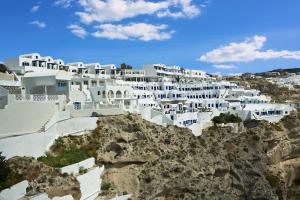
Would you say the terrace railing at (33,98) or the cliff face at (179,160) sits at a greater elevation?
the terrace railing at (33,98)

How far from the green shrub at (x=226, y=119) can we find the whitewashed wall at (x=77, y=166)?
23466mm

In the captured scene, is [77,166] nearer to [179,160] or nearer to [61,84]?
[179,160]

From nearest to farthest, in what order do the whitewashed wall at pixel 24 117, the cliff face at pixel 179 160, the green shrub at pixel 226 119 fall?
1. the whitewashed wall at pixel 24 117
2. the cliff face at pixel 179 160
3. the green shrub at pixel 226 119

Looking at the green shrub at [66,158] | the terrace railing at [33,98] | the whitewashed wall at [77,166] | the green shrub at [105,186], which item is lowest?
the green shrub at [105,186]

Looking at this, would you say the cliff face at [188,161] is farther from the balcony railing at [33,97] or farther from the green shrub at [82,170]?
the balcony railing at [33,97]

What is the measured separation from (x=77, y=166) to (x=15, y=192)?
6881mm

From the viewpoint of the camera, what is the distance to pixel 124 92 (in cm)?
5031

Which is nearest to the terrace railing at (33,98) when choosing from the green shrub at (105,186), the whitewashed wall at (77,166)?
the whitewashed wall at (77,166)

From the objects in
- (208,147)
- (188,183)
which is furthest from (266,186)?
(188,183)

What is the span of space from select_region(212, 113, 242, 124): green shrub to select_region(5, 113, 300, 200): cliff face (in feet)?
8.10

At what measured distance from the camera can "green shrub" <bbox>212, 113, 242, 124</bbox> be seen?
52312 mm

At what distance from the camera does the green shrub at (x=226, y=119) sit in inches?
2060

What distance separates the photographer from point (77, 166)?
2977 cm

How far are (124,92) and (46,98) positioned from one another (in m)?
16.3
